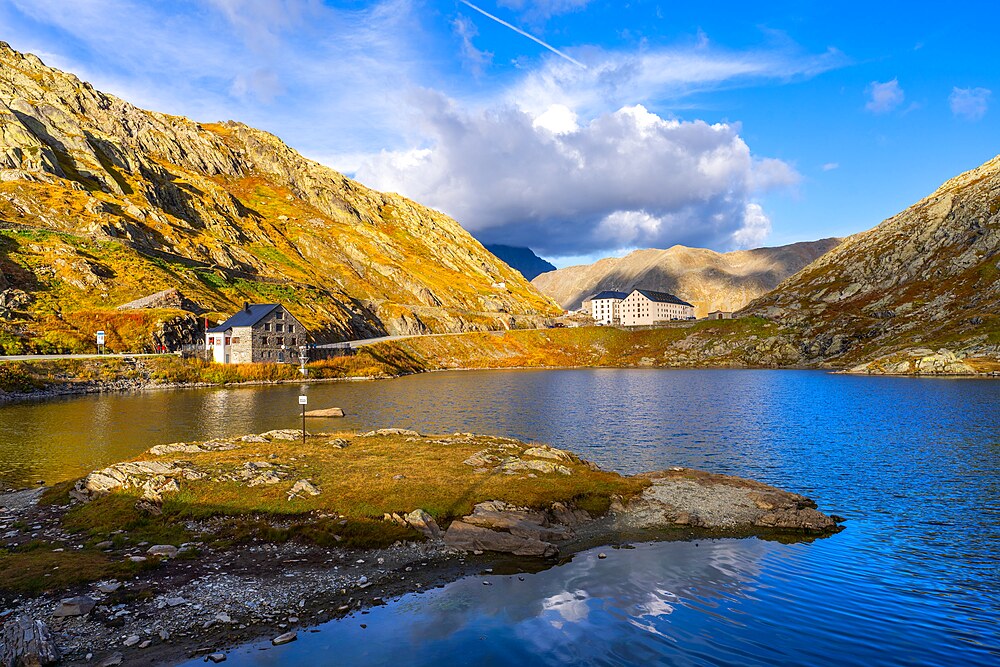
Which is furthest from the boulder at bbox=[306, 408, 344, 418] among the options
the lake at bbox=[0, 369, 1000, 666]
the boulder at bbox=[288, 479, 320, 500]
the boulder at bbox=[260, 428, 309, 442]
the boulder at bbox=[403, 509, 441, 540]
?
the boulder at bbox=[403, 509, 441, 540]

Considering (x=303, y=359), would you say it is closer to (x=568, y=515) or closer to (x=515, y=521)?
(x=568, y=515)

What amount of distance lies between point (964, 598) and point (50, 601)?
1422 inches

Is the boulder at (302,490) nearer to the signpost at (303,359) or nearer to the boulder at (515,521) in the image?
the boulder at (515,521)

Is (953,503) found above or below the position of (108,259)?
below

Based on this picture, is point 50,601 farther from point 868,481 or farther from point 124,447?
point 868,481

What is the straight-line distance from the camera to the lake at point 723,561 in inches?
734

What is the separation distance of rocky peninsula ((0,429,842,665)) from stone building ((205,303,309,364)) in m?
101

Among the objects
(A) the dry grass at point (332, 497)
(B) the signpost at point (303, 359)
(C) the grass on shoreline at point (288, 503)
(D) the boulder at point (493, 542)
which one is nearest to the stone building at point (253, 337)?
(B) the signpost at point (303, 359)

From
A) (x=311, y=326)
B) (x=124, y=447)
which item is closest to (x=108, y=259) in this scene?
(x=311, y=326)

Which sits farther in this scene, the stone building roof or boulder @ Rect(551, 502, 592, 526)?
the stone building roof

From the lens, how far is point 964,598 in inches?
881

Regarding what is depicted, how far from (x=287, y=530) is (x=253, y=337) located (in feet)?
398

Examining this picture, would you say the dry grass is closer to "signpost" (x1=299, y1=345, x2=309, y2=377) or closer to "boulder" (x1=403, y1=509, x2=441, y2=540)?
"boulder" (x1=403, y1=509, x2=441, y2=540)

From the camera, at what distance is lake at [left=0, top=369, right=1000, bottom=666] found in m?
18.7
